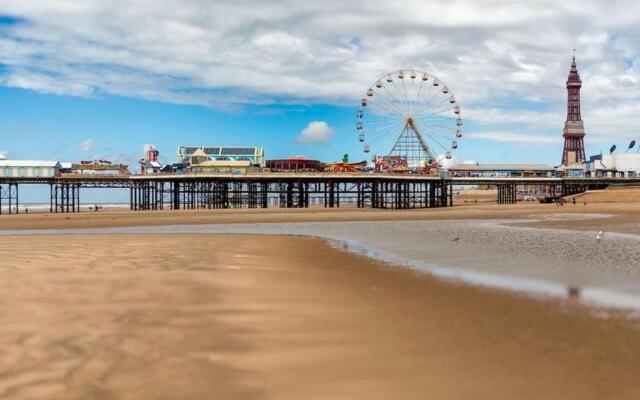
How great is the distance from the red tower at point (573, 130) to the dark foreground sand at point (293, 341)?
172494mm

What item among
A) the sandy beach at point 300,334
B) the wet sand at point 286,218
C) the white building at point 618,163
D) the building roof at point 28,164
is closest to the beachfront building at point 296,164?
the building roof at point 28,164

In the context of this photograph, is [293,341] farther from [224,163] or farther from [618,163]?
[618,163]

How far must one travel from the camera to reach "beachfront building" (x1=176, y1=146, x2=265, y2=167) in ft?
281

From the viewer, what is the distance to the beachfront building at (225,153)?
3369 inches

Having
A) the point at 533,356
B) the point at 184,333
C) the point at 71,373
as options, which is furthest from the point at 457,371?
the point at 71,373

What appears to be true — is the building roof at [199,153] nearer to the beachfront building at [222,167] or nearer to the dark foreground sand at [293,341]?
the beachfront building at [222,167]

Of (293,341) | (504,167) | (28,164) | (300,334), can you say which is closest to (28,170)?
(28,164)

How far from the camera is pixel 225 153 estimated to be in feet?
286

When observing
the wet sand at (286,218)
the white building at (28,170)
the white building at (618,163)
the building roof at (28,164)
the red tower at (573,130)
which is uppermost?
the red tower at (573,130)

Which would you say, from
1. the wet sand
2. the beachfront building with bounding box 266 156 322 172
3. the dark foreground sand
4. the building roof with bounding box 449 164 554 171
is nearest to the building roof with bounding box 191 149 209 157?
the beachfront building with bounding box 266 156 322 172

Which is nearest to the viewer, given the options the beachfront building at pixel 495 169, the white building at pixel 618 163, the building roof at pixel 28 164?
the building roof at pixel 28 164

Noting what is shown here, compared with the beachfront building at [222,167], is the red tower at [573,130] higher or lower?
higher

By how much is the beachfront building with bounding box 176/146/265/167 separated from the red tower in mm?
114697

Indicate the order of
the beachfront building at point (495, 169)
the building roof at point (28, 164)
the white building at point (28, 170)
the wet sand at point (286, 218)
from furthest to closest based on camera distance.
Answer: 1. the beachfront building at point (495, 169)
2. the building roof at point (28, 164)
3. the white building at point (28, 170)
4. the wet sand at point (286, 218)
